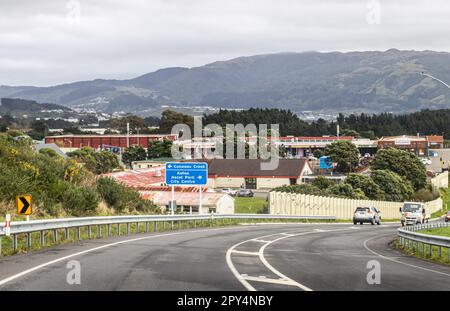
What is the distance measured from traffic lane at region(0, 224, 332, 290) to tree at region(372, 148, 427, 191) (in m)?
102

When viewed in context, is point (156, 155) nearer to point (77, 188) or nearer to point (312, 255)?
point (77, 188)

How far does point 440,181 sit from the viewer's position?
134 metres

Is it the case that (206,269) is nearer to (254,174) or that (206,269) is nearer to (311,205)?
(311,205)

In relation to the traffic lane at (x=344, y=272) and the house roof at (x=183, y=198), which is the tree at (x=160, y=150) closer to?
the house roof at (x=183, y=198)

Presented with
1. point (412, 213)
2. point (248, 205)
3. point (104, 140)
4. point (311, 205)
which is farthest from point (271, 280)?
point (104, 140)

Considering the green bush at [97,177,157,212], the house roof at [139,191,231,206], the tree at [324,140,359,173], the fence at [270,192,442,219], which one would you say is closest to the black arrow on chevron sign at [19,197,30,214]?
the green bush at [97,177,157,212]

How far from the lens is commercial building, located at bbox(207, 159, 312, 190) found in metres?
129

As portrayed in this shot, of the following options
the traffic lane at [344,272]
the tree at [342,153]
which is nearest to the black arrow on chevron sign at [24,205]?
the traffic lane at [344,272]

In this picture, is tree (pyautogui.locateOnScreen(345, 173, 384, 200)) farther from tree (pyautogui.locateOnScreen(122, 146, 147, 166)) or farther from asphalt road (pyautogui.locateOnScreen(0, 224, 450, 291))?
asphalt road (pyautogui.locateOnScreen(0, 224, 450, 291))

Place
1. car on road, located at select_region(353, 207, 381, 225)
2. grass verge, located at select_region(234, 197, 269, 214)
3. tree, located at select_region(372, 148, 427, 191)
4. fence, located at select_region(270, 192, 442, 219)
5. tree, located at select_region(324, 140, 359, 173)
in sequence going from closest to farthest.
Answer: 1. car on road, located at select_region(353, 207, 381, 225)
2. fence, located at select_region(270, 192, 442, 219)
3. grass verge, located at select_region(234, 197, 269, 214)
4. tree, located at select_region(372, 148, 427, 191)
5. tree, located at select_region(324, 140, 359, 173)

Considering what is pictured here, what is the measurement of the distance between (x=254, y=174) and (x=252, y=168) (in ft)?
6.34

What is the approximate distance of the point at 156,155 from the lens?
484 feet
